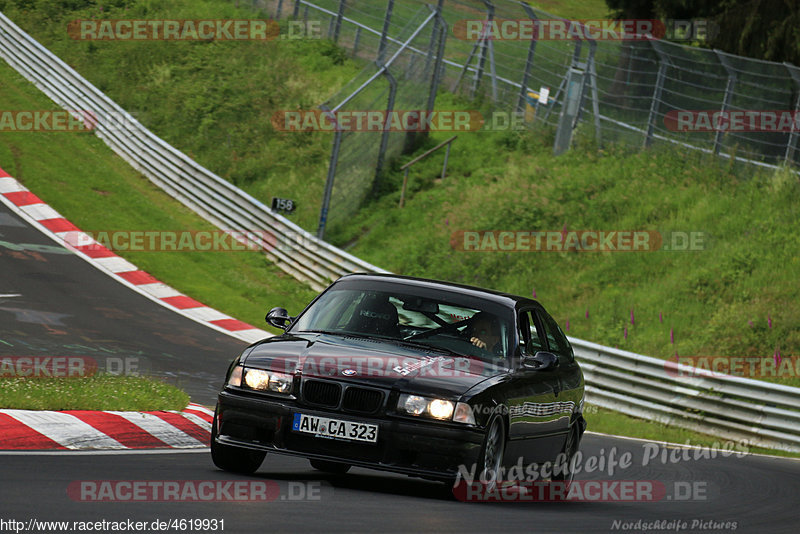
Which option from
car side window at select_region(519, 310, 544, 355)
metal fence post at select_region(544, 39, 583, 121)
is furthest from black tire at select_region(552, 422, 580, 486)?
metal fence post at select_region(544, 39, 583, 121)

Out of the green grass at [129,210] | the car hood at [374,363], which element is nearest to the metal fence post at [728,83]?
the green grass at [129,210]

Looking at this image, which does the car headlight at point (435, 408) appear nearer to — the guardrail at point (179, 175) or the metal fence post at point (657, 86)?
the guardrail at point (179, 175)

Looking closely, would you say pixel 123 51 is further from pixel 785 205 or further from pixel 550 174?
pixel 785 205

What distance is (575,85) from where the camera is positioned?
27656 mm

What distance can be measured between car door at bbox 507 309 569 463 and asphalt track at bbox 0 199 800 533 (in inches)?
16.2

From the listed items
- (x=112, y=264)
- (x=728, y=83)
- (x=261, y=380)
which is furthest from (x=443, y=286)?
(x=728, y=83)

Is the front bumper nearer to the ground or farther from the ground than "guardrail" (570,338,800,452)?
farther from the ground

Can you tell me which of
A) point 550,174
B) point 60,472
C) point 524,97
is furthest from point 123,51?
point 60,472

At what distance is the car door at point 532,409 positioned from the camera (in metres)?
8.20

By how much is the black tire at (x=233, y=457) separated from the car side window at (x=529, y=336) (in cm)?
210

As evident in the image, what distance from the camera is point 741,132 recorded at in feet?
79.8

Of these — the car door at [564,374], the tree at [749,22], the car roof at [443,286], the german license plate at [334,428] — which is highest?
the tree at [749,22]

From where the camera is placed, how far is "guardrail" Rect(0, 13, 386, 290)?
81.4 feet

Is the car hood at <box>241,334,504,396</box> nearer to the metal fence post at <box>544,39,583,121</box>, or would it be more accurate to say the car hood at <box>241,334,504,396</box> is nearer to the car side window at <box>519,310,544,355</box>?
the car side window at <box>519,310,544,355</box>
